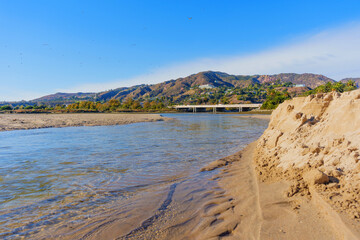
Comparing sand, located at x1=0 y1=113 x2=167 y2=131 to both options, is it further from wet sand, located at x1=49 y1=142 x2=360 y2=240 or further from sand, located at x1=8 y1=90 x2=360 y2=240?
sand, located at x1=8 y1=90 x2=360 y2=240

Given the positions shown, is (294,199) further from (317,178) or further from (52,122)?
(52,122)

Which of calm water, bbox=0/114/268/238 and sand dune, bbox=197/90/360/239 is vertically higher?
sand dune, bbox=197/90/360/239

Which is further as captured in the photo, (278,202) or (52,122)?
(52,122)

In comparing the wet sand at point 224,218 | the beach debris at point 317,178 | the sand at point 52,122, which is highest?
the beach debris at point 317,178

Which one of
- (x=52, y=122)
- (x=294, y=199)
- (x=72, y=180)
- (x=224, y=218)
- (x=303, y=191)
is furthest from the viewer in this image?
(x=52, y=122)

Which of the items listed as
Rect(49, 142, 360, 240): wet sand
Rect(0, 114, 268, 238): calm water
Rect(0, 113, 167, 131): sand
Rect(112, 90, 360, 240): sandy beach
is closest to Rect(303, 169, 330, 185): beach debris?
Rect(112, 90, 360, 240): sandy beach

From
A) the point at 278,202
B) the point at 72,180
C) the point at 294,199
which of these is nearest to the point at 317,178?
the point at 294,199

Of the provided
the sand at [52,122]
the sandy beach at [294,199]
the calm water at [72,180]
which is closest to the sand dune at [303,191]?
the sandy beach at [294,199]

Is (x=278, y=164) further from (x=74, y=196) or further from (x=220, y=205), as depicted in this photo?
(x=74, y=196)

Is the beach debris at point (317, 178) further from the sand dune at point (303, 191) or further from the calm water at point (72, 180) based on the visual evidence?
the calm water at point (72, 180)

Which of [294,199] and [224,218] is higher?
[294,199]

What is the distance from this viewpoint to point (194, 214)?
455 centimetres

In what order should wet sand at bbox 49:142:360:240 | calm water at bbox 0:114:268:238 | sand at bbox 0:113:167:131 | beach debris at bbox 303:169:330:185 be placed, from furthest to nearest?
1. sand at bbox 0:113:167:131
2. calm water at bbox 0:114:268:238
3. beach debris at bbox 303:169:330:185
4. wet sand at bbox 49:142:360:240

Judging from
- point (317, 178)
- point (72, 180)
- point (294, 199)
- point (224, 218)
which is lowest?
point (72, 180)
